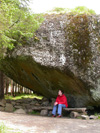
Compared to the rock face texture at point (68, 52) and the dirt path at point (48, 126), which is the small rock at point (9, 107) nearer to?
the rock face texture at point (68, 52)

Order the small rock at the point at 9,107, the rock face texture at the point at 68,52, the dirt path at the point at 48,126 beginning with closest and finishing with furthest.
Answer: the dirt path at the point at 48,126, the rock face texture at the point at 68,52, the small rock at the point at 9,107

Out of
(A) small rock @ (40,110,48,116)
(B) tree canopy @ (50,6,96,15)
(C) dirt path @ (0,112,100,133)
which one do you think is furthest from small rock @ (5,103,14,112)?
(B) tree canopy @ (50,6,96,15)

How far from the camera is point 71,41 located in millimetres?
7867

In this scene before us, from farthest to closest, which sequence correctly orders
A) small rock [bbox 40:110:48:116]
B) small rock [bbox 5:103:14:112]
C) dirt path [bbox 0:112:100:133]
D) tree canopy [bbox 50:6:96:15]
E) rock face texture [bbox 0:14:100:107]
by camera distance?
small rock [bbox 5:103:14:112]
small rock [bbox 40:110:48:116]
tree canopy [bbox 50:6:96:15]
rock face texture [bbox 0:14:100:107]
dirt path [bbox 0:112:100:133]

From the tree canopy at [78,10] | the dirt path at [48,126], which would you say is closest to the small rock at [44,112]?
the dirt path at [48,126]

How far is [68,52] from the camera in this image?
25.6ft

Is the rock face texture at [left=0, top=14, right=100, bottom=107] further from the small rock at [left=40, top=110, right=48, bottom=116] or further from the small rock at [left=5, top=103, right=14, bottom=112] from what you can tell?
the small rock at [left=5, top=103, right=14, bottom=112]

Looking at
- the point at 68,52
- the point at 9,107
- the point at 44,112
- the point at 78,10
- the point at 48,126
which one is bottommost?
the point at 44,112

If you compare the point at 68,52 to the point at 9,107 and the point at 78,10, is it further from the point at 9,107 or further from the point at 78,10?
the point at 9,107

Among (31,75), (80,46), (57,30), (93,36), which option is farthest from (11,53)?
(93,36)

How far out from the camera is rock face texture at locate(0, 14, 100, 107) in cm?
771

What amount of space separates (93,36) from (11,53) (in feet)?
13.9

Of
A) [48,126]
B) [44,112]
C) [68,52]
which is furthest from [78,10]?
[48,126]

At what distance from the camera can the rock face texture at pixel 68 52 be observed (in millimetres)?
7715
